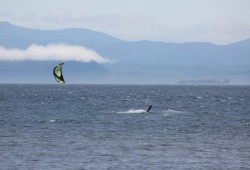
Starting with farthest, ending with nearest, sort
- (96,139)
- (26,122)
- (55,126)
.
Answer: (26,122) < (55,126) < (96,139)

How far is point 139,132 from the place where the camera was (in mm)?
68562

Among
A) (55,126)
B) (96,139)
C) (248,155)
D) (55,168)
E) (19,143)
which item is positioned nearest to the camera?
(55,168)

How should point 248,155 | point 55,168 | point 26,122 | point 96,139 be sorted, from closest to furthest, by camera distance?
point 55,168, point 248,155, point 96,139, point 26,122

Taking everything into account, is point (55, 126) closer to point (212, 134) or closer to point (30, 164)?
point (212, 134)

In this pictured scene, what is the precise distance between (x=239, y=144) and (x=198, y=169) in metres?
15.6

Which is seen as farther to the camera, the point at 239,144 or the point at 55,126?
the point at 55,126

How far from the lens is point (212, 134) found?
6781 cm

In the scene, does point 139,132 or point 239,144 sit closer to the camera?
point 239,144

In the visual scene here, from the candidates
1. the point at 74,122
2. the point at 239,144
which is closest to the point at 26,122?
the point at 74,122

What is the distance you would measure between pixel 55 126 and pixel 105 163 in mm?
30647

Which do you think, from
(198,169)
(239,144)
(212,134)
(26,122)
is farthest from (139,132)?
(198,169)

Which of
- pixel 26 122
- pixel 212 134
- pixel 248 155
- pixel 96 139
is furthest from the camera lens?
pixel 26 122

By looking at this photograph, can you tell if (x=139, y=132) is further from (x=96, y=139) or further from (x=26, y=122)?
(x=26, y=122)

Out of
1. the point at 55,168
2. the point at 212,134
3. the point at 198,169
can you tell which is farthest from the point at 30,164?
the point at 212,134
